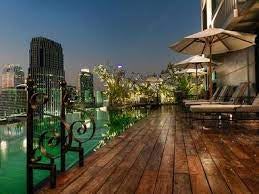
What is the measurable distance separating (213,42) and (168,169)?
5688mm

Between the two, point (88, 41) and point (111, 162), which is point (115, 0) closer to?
point (88, 41)

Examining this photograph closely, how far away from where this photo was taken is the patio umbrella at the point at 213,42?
7.29 m

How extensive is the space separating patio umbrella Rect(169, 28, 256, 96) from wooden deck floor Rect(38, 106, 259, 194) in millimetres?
3082

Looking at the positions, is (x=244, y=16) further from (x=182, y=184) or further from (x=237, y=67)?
(x=182, y=184)

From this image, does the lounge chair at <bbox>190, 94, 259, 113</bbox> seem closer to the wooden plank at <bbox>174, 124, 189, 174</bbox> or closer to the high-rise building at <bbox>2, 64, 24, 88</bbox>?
the wooden plank at <bbox>174, 124, 189, 174</bbox>

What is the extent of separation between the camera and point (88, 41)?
63875 mm

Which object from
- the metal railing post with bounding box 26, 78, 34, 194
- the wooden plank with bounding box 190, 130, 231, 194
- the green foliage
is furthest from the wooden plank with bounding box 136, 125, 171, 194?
the green foliage

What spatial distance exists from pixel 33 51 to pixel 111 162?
59.7 m

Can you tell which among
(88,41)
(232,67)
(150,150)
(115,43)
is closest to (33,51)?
(88,41)

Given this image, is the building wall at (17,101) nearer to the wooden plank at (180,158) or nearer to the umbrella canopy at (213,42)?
the wooden plank at (180,158)

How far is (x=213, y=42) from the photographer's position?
8.20m

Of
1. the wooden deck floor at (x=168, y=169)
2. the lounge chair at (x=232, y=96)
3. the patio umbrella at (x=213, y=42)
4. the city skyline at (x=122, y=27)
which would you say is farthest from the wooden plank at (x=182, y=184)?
the city skyline at (x=122, y=27)

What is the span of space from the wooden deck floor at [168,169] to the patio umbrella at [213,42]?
3082 mm

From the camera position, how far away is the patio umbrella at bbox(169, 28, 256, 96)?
7289mm
